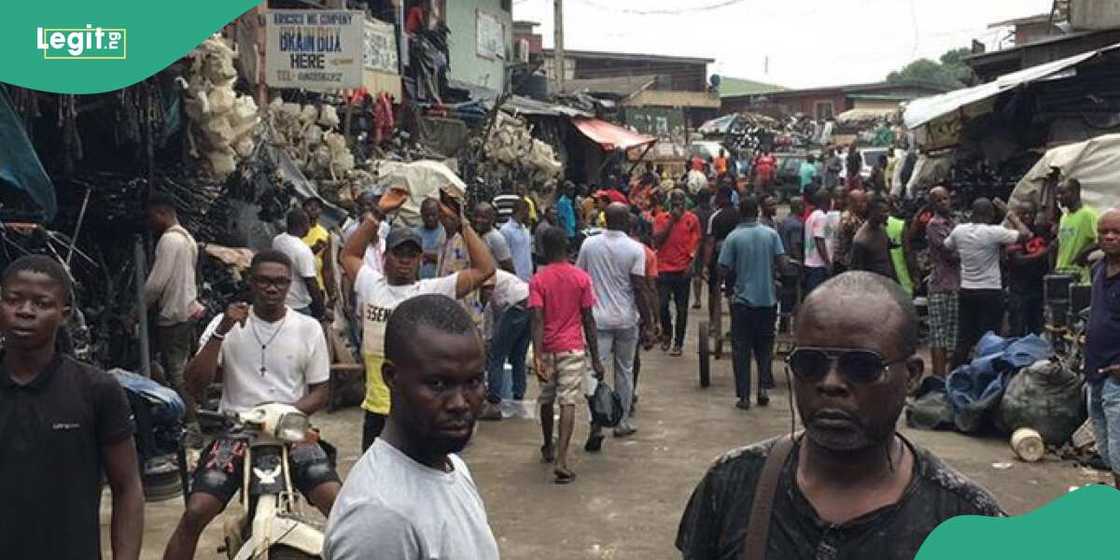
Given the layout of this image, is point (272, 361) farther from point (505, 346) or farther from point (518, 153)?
point (518, 153)

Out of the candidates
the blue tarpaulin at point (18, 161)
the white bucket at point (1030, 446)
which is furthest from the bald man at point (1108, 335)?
the blue tarpaulin at point (18, 161)

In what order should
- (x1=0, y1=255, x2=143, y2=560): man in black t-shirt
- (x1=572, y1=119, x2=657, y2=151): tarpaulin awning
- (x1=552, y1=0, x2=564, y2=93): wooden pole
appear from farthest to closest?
1. (x1=552, y1=0, x2=564, y2=93): wooden pole
2. (x1=572, y1=119, x2=657, y2=151): tarpaulin awning
3. (x1=0, y1=255, x2=143, y2=560): man in black t-shirt

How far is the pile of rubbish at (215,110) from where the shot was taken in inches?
340

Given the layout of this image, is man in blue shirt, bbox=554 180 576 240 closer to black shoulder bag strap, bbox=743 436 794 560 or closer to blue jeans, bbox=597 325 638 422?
blue jeans, bbox=597 325 638 422

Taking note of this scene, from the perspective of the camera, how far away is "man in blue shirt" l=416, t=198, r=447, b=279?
9.78 metres

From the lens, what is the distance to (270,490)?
4.67 meters

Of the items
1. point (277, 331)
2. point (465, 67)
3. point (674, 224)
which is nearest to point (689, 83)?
point (465, 67)

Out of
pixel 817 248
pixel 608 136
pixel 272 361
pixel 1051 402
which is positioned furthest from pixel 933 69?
pixel 272 361

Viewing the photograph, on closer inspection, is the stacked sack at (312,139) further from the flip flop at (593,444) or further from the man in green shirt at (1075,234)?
the man in green shirt at (1075,234)

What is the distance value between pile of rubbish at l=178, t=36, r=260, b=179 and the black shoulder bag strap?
7131 mm

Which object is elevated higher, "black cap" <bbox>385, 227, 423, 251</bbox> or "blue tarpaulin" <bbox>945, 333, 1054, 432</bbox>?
"black cap" <bbox>385, 227, 423, 251</bbox>

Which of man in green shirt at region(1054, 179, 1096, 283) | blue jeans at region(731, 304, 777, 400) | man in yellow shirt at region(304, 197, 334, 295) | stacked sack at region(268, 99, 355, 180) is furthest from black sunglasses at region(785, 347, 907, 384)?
stacked sack at region(268, 99, 355, 180)

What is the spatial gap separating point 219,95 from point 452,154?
10.1 meters

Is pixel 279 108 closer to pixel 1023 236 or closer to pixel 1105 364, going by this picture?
pixel 1023 236
